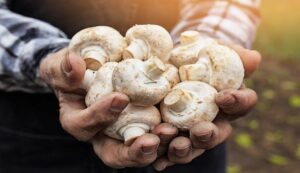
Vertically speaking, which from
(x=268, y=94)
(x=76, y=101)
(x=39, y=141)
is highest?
(x=76, y=101)

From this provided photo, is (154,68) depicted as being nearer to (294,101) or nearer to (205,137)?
(205,137)

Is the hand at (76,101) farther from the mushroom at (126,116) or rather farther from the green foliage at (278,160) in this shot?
the green foliage at (278,160)

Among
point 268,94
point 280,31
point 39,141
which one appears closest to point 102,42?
point 39,141

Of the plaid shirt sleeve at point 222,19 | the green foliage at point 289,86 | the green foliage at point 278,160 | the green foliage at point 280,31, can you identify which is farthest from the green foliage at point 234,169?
the green foliage at point 280,31

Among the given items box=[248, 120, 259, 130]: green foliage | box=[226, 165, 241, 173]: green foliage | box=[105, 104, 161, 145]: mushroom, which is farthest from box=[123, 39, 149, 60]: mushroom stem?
box=[248, 120, 259, 130]: green foliage

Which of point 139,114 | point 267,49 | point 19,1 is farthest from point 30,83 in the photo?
point 267,49

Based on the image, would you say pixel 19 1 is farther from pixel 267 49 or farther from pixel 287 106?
pixel 267 49
